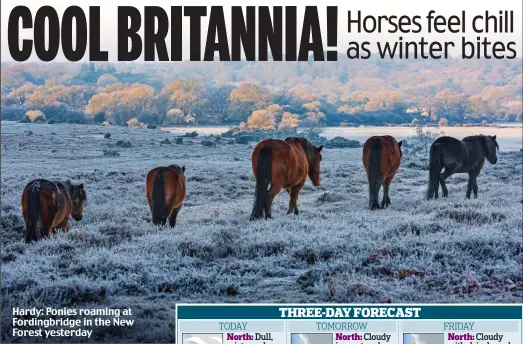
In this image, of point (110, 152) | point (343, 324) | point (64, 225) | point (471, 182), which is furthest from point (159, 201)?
point (471, 182)

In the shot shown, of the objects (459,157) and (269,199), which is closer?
(269,199)

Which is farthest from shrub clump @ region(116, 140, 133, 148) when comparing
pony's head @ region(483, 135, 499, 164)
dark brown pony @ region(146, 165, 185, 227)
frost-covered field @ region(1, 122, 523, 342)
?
pony's head @ region(483, 135, 499, 164)

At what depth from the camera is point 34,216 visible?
909cm

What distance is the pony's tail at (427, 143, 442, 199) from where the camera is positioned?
41.5ft

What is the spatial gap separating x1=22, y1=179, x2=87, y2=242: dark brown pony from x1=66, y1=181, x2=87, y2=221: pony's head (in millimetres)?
764

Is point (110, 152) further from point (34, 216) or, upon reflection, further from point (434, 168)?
point (434, 168)

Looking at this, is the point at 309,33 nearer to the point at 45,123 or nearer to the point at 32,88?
the point at 32,88

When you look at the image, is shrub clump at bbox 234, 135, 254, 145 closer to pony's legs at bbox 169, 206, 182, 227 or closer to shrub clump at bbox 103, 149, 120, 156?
shrub clump at bbox 103, 149, 120, 156

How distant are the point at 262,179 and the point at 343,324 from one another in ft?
13.7

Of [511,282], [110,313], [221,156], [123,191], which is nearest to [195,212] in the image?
[123,191]

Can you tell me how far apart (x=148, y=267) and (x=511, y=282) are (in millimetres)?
4203

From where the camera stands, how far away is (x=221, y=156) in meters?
14.5

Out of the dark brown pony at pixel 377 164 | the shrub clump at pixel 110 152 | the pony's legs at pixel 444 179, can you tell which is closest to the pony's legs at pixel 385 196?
the dark brown pony at pixel 377 164

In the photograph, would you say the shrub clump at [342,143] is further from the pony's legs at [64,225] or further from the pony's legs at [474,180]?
the pony's legs at [64,225]
